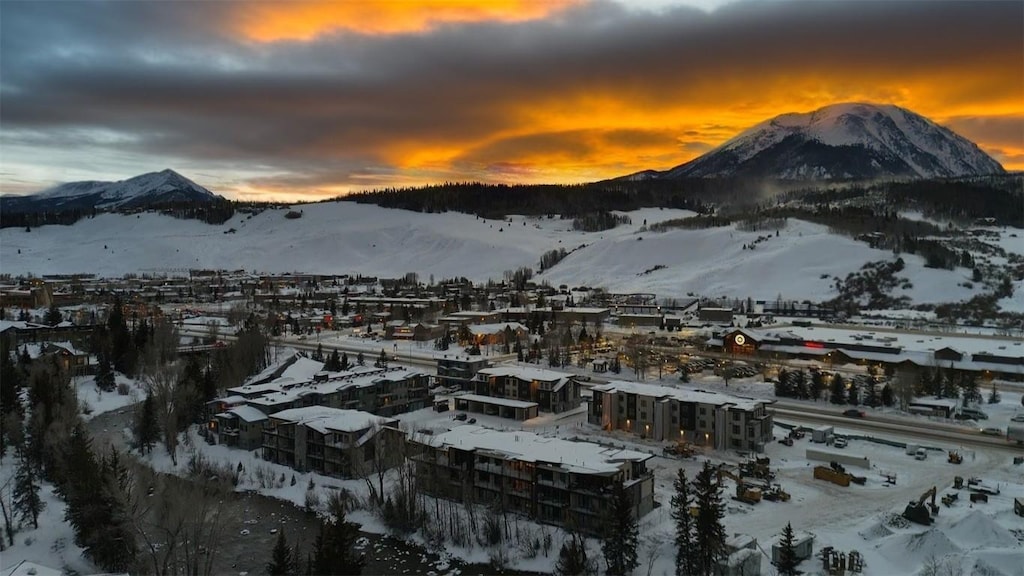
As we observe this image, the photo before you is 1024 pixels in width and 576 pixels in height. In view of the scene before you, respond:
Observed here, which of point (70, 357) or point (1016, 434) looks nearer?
point (1016, 434)

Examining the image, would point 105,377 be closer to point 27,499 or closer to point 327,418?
point 27,499

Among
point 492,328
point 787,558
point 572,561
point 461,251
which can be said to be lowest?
point 572,561

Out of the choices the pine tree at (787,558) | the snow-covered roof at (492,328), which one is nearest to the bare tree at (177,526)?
the pine tree at (787,558)

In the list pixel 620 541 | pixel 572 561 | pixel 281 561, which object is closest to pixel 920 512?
pixel 620 541

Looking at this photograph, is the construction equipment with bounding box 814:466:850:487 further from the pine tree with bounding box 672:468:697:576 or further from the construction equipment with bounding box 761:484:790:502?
the pine tree with bounding box 672:468:697:576

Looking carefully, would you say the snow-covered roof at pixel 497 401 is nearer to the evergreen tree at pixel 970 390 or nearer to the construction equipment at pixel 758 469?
the construction equipment at pixel 758 469

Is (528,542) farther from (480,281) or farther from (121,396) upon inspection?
(480,281)

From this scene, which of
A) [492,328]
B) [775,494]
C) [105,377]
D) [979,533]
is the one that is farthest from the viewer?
[492,328]
